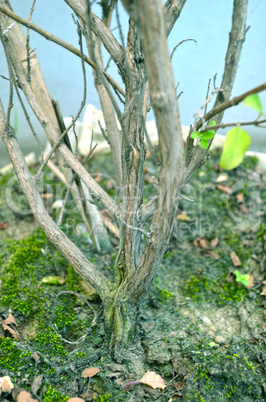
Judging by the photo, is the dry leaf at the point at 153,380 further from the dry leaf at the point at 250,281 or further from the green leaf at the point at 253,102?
the green leaf at the point at 253,102

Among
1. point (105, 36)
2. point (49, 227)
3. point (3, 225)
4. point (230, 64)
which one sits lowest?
point (3, 225)

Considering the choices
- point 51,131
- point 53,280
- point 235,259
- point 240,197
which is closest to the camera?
point 51,131

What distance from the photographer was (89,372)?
42.1 inches

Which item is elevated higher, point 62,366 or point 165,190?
point 165,190

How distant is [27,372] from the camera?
3.38ft

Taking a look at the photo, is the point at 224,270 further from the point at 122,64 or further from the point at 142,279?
the point at 122,64

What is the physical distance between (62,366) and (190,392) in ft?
1.28

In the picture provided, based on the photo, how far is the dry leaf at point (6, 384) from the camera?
940 millimetres

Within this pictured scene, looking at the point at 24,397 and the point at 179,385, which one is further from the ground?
the point at 24,397

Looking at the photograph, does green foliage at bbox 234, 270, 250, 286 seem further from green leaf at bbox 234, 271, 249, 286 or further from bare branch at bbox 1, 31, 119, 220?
bare branch at bbox 1, 31, 119, 220

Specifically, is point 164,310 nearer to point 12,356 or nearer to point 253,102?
point 12,356

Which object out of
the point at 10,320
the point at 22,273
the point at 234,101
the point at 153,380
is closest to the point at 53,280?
the point at 22,273

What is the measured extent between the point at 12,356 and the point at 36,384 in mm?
125

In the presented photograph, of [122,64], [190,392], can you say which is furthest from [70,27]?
[190,392]
